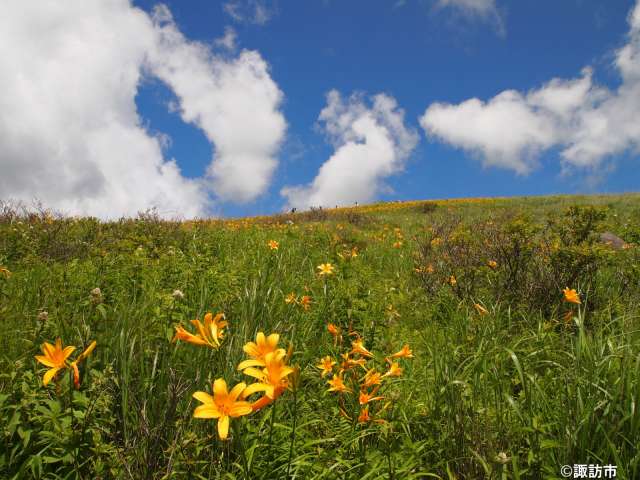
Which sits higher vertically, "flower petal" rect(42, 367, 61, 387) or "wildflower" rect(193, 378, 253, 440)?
"flower petal" rect(42, 367, 61, 387)

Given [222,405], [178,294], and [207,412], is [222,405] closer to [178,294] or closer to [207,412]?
[207,412]

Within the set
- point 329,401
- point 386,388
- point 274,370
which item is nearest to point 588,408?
point 386,388

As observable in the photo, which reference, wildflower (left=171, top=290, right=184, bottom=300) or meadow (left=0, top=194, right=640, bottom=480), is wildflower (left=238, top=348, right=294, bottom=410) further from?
wildflower (left=171, top=290, right=184, bottom=300)

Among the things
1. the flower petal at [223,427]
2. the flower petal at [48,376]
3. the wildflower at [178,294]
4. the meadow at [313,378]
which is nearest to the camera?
the flower petal at [223,427]

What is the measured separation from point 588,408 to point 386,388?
1029 millimetres

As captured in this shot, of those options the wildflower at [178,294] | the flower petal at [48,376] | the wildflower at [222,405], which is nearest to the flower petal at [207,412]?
the wildflower at [222,405]

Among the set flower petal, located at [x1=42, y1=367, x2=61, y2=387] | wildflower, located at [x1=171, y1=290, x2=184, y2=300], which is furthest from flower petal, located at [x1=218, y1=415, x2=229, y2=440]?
wildflower, located at [x1=171, y1=290, x2=184, y2=300]

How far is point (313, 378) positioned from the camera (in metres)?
2.46

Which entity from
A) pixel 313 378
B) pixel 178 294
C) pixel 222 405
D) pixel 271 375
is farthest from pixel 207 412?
pixel 313 378

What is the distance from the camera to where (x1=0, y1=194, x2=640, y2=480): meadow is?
1.68 meters

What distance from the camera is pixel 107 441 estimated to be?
78.4 inches

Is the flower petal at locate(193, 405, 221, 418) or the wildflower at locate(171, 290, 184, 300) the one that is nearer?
the flower petal at locate(193, 405, 221, 418)

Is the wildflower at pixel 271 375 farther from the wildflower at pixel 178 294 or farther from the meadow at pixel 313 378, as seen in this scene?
the wildflower at pixel 178 294

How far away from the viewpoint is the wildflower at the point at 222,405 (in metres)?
1.06
